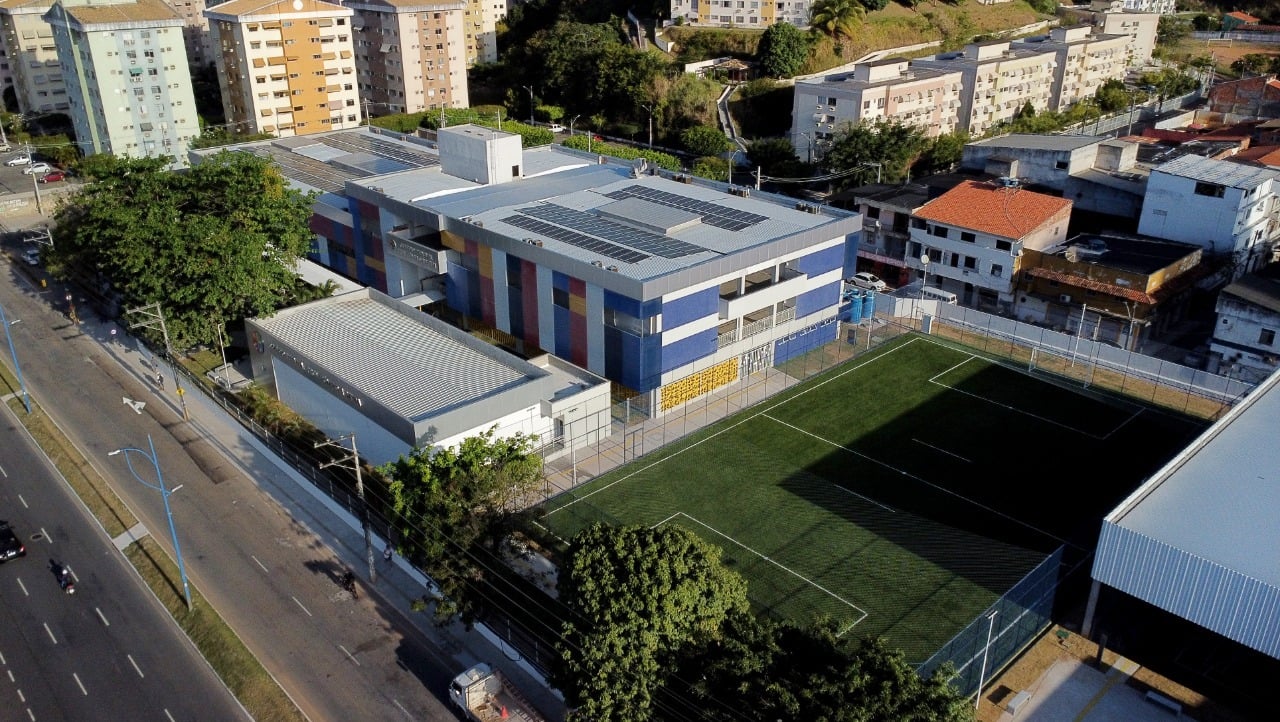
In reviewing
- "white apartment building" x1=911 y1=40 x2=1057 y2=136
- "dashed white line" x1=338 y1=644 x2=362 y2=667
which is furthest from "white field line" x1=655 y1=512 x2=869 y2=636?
"white apartment building" x1=911 y1=40 x2=1057 y2=136

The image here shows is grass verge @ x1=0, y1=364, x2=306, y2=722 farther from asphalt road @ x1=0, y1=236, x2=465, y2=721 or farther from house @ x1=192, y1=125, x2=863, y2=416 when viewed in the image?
house @ x1=192, y1=125, x2=863, y2=416

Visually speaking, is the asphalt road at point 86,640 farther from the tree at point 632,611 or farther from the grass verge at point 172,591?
the tree at point 632,611

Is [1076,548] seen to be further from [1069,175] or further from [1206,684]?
[1069,175]

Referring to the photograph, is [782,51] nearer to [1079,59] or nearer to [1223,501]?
[1079,59]

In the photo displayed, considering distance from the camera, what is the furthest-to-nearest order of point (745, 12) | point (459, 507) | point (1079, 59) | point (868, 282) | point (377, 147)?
point (745, 12) → point (1079, 59) → point (377, 147) → point (868, 282) → point (459, 507)

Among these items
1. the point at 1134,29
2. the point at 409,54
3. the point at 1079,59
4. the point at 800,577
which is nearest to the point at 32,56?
the point at 409,54

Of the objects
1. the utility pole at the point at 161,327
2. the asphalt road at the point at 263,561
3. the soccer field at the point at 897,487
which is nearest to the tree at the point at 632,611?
the soccer field at the point at 897,487
